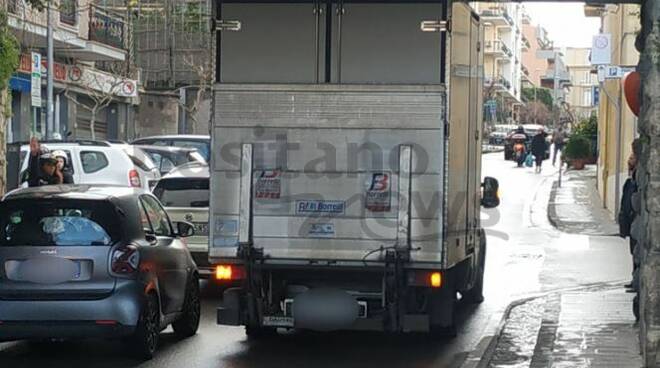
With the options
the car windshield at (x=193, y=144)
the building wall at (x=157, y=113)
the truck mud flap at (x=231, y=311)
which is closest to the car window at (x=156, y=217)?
the truck mud flap at (x=231, y=311)

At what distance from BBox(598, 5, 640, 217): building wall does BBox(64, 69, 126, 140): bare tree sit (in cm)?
1611

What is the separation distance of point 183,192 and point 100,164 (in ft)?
18.8

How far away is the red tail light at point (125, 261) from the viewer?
9719mm

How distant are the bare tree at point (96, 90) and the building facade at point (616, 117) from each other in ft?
52.5

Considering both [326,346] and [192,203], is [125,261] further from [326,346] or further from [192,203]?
[192,203]

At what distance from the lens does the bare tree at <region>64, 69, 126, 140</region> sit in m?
38.2

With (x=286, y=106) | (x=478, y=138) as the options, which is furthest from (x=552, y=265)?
(x=286, y=106)

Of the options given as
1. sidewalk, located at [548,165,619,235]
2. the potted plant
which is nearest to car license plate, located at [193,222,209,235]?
sidewalk, located at [548,165,619,235]

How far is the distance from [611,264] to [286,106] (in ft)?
33.6

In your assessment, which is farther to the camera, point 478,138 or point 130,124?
point 130,124

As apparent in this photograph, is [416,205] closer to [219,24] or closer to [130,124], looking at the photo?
[219,24]

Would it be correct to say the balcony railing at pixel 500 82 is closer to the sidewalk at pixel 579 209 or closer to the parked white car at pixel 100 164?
the sidewalk at pixel 579 209

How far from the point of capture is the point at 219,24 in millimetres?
10336

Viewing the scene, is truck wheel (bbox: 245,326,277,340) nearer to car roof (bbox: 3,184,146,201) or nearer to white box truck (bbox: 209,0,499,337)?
white box truck (bbox: 209,0,499,337)
